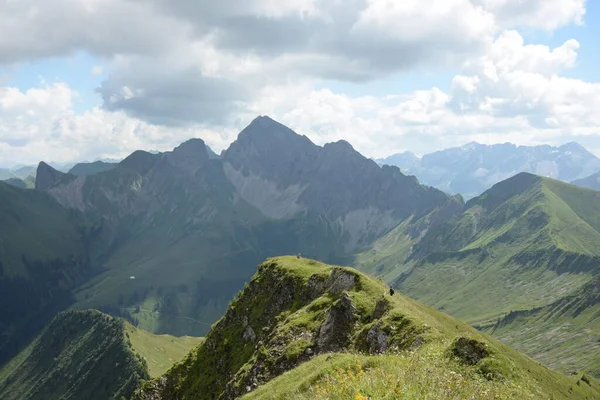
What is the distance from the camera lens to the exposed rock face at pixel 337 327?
56.1 m

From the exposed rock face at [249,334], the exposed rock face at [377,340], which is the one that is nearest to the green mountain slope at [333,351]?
the exposed rock face at [377,340]

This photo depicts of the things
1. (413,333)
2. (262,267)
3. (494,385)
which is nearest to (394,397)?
(494,385)

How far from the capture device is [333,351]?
53.6 m

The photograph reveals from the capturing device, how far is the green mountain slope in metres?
20.8

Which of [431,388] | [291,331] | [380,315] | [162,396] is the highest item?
[431,388]

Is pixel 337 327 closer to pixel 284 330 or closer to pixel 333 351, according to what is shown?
pixel 333 351

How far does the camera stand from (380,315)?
181 ft

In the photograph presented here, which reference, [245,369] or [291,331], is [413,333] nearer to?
[291,331]

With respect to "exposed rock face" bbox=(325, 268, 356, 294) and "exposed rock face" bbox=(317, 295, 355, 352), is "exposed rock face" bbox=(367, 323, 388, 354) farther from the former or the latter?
"exposed rock face" bbox=(325, 268, 356, 294)

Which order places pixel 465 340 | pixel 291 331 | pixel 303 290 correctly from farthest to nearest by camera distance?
pixel 303 290 → pixel 291 331 → pixel 465 340

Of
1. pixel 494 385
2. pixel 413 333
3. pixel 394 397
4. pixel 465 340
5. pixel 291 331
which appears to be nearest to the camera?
pixel 394 397

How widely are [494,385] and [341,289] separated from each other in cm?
4573

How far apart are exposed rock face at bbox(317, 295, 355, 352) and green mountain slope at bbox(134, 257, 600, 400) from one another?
13cm

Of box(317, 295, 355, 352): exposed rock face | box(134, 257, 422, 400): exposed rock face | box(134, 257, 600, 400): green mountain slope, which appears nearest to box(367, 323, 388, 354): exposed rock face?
box(134, 257, 422, 400): exposed rock face
